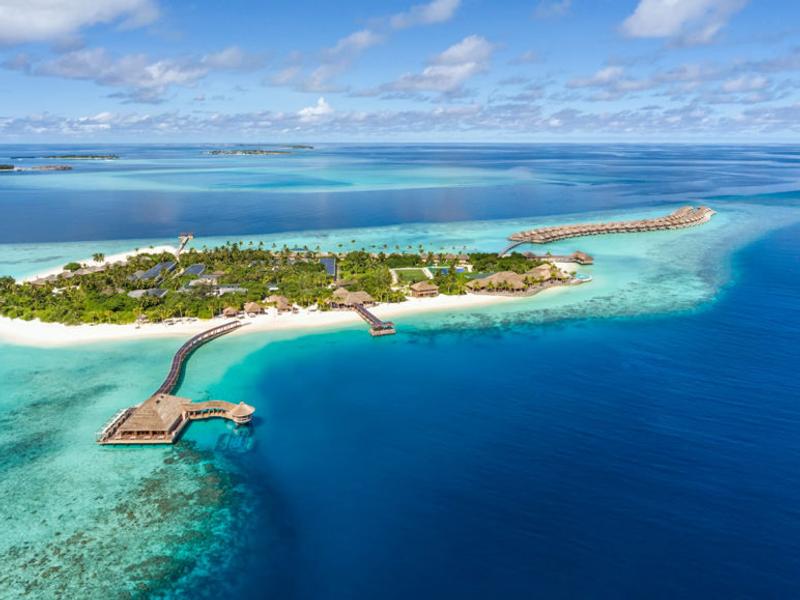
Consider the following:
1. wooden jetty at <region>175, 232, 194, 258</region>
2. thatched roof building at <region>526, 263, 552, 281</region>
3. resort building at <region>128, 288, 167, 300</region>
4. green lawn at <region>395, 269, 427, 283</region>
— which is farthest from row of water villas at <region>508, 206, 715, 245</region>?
resort building at <region>128, 288, 167, 300</region>

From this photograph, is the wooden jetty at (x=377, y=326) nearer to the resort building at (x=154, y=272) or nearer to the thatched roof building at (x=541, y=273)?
the thatched roof building at (x=541, y=273)

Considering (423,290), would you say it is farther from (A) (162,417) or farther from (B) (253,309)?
(A) (162,417)

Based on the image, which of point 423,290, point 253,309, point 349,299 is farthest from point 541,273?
point 253,309

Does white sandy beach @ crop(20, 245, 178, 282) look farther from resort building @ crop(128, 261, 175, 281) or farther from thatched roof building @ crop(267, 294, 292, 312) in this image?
thatched roof building @ crop(267, 294, 292, 312)

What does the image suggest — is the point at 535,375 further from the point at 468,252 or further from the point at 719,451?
the point at 468,252

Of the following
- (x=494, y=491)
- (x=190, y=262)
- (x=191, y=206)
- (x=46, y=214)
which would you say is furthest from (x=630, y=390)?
(x=46, y=214)

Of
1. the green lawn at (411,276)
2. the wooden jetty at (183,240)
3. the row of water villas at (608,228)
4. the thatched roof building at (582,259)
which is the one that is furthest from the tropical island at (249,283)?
the row of water villas at (608,228)
